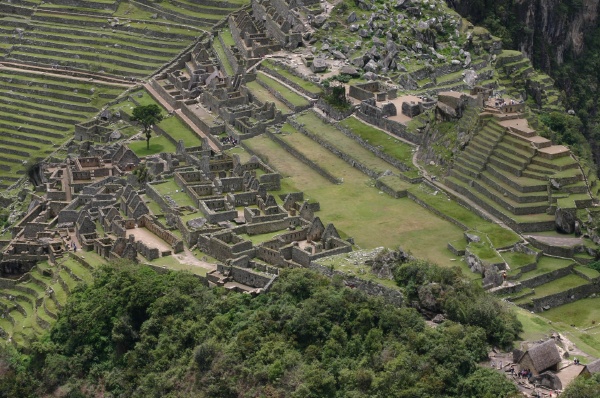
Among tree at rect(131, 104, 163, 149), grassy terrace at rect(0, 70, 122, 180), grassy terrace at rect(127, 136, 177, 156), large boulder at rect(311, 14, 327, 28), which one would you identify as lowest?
grassy terrace at rect(0, 70, 122, 180)

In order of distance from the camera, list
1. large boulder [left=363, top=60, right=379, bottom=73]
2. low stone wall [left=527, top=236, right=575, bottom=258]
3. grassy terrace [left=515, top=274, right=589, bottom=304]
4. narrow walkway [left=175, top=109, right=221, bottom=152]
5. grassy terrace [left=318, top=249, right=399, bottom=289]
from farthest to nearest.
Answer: large boulder [left=363, top=60, right=379, bottom=73] → narrow walkway [left=175, top=109, right=221, bottom=152] → low stone wall [left=527, top=236, right=575, bottom=258] → grassy terrace [left=515, top=274, right=589, bottom=304] → grassy terrace [left=318, top=249, right=399, bottom=289]

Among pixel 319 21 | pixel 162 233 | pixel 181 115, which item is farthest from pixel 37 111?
pixel 162 233

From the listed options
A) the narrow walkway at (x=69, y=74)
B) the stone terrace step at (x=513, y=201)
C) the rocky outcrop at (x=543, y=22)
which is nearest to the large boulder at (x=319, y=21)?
the narrow walkway at (x=69, y=74)

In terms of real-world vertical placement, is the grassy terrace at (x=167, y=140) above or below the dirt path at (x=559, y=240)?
below

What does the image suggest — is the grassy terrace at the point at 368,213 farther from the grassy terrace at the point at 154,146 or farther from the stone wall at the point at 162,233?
the grassy terrace at the point at 154,146

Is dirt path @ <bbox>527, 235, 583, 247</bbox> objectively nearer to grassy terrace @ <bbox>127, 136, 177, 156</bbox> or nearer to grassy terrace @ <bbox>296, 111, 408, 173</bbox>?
grassy terrace @ <bbox>296, 111, 408, 173</bbox>

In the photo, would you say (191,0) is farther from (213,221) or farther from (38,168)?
(213,221)

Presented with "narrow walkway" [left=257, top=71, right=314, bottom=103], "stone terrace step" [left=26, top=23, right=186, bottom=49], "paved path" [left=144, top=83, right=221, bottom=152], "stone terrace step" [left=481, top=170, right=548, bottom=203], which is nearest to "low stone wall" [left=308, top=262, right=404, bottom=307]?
"stone terrace step" [left=481, top=170, right=548, bottom=203]
